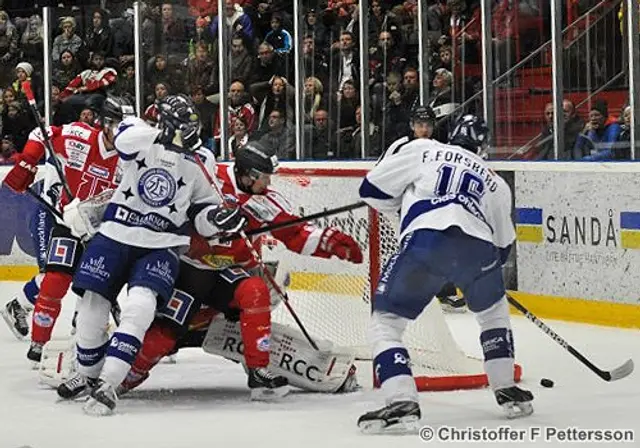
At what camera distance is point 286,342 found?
6.77 meters

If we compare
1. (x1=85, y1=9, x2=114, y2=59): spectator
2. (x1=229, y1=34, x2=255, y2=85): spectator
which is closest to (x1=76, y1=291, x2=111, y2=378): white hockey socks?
(x1=229, y1=34, x2=255, y2=85): spectator

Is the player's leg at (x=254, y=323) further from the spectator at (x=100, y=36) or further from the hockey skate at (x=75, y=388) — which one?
the spectator at (x=100, y=36)

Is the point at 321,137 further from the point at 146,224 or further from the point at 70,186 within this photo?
the point at 146,224

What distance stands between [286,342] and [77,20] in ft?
21.5

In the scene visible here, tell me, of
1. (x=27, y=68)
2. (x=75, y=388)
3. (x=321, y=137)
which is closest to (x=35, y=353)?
(x=75, y=388)

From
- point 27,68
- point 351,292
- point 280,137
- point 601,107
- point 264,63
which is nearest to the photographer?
point 351,292

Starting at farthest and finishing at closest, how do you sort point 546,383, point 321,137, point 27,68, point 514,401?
1. point 27,68
2. point 321,137
3. point 546,383
4. point 514,401

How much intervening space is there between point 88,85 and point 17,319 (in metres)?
4.09

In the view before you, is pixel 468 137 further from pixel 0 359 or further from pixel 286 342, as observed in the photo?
pixel 0 359

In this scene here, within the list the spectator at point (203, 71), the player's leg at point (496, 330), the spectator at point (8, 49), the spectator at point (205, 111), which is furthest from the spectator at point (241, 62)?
the player's leg at point (496, 330)

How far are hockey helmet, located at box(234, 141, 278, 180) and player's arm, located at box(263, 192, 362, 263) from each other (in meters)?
0.19

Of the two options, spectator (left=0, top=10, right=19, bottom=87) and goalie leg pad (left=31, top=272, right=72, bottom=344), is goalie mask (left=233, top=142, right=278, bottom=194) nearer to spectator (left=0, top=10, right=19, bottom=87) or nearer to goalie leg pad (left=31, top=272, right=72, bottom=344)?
goalie leg pad (left=31, top=272, right=72, bottom=344)

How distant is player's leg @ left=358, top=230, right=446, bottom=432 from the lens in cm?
562

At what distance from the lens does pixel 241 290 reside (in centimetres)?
649
